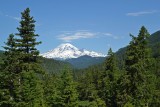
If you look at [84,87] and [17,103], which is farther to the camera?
[84,87]

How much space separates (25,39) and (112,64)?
38.8m

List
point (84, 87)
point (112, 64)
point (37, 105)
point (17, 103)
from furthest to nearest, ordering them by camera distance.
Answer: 1. point (84, 87)
2. point (112, 64)
3. point (37, 105)
4. point (17, 103)

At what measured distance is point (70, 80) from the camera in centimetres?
4781

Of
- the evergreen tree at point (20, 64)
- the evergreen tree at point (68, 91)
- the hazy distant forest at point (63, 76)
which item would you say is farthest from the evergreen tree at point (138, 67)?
the evergreen tree at point (20, 64)

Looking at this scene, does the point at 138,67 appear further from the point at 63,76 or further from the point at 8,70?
the point at 8,70

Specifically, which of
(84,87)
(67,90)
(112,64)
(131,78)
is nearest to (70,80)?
(67,90)

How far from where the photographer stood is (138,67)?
4872 cm

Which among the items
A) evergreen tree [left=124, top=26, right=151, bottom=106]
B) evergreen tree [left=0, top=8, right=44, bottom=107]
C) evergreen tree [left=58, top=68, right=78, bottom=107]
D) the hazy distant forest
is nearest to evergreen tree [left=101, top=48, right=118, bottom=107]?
the hazy distant forest

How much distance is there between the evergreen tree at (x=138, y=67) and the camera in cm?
4884

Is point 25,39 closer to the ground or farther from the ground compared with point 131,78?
farther from the ground

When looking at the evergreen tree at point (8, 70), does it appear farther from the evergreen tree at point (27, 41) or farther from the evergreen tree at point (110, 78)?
the evergreen tree at point (110, 78)

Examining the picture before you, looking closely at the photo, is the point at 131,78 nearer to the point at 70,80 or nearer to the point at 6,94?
the point at 70,80

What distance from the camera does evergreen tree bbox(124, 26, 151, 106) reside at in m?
48.8

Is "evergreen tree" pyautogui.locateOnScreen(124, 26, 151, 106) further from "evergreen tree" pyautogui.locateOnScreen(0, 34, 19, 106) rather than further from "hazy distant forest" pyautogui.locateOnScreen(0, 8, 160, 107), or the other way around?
"evergreen tree" pyautogui.locateOnScreen(0, 34, 19, 106)
